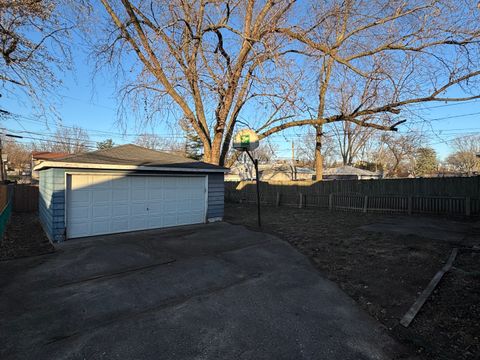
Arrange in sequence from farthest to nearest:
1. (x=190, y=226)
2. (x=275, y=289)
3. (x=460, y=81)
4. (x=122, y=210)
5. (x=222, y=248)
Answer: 1. (x=190, y=226)
2. (x=460, y=81)
3. (x=122, y=210)
4. (x=222, y=248)
5. (x=275, y=289)

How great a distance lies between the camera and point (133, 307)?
3.71 m

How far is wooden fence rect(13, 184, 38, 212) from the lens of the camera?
47.7ft

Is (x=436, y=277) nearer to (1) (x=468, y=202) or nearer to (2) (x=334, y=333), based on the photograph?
(2) (x=334, y=333)

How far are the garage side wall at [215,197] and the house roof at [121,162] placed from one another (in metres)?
0.51

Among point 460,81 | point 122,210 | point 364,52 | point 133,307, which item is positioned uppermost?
point 364,52

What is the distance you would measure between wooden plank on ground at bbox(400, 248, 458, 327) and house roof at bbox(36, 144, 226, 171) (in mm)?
7508

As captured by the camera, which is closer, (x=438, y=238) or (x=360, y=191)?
(x=438, y=238)

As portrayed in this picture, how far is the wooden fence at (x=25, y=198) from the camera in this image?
14539 millimetres

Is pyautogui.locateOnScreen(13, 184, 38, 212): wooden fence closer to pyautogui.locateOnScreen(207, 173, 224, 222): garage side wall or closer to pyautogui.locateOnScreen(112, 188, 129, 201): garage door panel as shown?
pyautogui.locateOnScreen(112, 188, 129, 201): garage door panel

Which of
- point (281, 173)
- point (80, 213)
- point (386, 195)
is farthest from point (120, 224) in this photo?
point (281, 173)

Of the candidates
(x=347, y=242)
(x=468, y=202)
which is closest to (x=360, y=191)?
(x=468, y=202)

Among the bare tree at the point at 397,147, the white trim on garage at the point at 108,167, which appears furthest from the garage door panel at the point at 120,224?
the bare tree at the point at 397,147

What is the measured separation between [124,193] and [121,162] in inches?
39.6

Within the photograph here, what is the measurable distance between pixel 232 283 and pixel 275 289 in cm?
76
